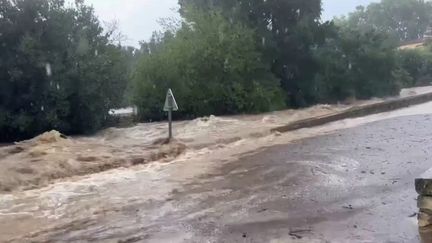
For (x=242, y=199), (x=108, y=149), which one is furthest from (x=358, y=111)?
(x=242, y=199)

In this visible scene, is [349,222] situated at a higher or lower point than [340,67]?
lower

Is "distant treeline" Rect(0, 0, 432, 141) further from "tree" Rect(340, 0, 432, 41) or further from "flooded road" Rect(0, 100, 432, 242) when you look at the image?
"tree" Rect(340, 0, 432, 41)

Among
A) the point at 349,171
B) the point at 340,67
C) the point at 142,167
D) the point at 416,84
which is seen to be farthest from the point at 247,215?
the point at 416,84

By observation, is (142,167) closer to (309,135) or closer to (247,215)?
(247,215)

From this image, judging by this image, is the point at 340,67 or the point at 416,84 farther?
the point at 416,84

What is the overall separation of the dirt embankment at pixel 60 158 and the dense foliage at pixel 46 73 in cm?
520

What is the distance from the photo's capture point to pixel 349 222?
7578 millimetres

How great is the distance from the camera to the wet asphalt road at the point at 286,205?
24.0ft

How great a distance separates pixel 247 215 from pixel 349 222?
4.85 ft

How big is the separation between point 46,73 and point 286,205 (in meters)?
14.5

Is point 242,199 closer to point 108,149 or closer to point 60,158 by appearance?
point 60,158

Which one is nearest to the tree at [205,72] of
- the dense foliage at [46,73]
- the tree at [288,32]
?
the tree at [288,32]

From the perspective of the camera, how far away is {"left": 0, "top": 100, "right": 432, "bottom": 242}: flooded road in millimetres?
7465

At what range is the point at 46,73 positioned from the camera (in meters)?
20.9
